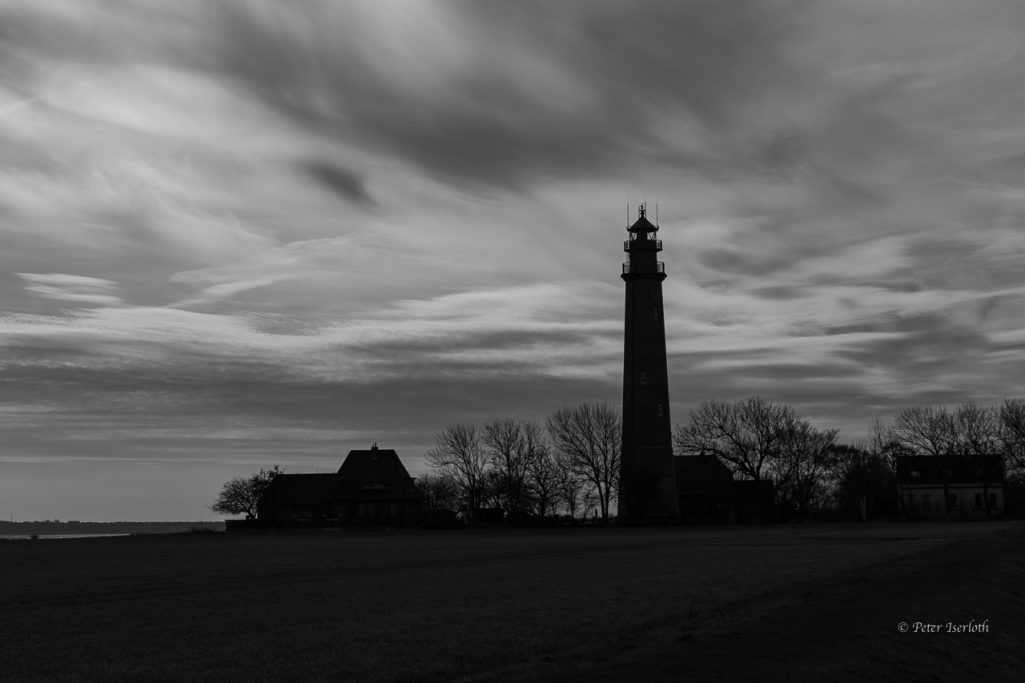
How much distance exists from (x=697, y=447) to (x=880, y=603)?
101 m

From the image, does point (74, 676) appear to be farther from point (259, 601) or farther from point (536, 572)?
point (536, 572)

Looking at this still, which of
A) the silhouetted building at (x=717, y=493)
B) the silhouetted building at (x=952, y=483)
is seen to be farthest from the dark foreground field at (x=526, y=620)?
the silhouetted building at (x=952, y=483)

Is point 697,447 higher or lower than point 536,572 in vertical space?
higher

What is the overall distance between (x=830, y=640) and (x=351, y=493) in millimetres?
116955

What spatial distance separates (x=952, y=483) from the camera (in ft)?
487

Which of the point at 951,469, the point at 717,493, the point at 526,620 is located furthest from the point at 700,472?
the point at 526,620

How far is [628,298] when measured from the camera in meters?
105

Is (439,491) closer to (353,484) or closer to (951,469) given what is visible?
(353,484)

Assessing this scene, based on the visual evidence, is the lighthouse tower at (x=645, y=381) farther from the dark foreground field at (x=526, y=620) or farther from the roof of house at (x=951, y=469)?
the dark foreground field at (x=526, y=620)

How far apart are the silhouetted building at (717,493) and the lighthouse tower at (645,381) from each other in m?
13.3

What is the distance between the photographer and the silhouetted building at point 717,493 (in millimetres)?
122125

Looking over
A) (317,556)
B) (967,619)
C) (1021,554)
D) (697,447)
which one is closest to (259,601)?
(967,619)

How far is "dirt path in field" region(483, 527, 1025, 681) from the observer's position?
62.4 ft

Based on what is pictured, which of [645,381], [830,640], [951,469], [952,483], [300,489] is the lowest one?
[830,640]
